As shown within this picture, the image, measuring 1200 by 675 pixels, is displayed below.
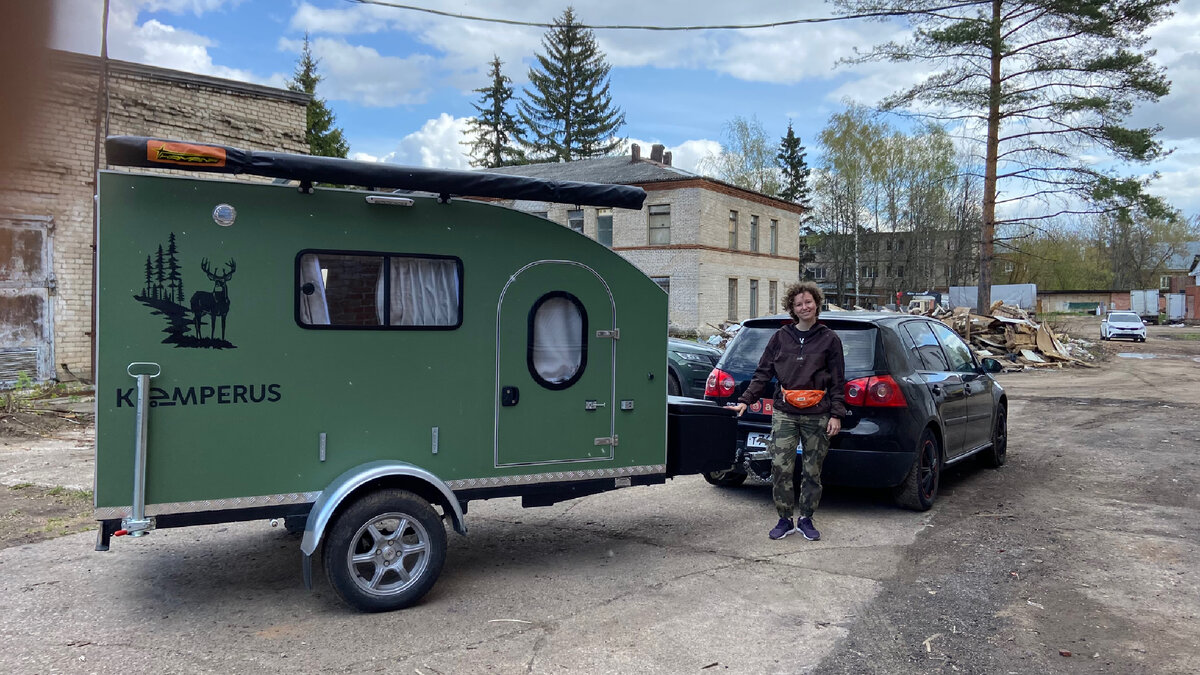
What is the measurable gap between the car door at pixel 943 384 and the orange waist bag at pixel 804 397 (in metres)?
1.54

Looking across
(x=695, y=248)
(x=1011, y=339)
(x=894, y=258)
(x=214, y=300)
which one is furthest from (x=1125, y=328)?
(x=214, y=300)

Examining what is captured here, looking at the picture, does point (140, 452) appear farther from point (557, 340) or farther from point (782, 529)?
point (782, 529)

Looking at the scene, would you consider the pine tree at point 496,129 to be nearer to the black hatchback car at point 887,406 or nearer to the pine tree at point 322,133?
the pine tree at point 322,133

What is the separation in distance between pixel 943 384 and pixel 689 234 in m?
29.2

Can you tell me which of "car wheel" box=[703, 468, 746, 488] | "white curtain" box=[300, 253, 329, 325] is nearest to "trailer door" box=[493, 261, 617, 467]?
"white curtain" box=[300, 253, 329, 325]

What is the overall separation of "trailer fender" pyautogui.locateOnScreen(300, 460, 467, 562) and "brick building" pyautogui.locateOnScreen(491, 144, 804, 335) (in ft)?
95.6

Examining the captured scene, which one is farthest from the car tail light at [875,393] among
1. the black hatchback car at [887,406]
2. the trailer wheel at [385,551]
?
the trailer wheel at [385,551]

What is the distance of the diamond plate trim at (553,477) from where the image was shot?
16.2 ft

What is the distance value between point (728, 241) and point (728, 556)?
3373cm

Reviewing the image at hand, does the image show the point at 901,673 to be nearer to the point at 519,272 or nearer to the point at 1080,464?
the point at 519,272

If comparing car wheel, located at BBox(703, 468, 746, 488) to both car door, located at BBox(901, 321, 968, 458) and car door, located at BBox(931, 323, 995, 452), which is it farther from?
car door, located at BBox(931, 323, 995, 452)

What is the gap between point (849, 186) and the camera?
2082 inches

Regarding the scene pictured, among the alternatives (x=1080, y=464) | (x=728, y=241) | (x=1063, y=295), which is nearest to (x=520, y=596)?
(x=1080, y=464)

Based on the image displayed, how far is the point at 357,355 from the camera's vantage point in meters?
4.67
